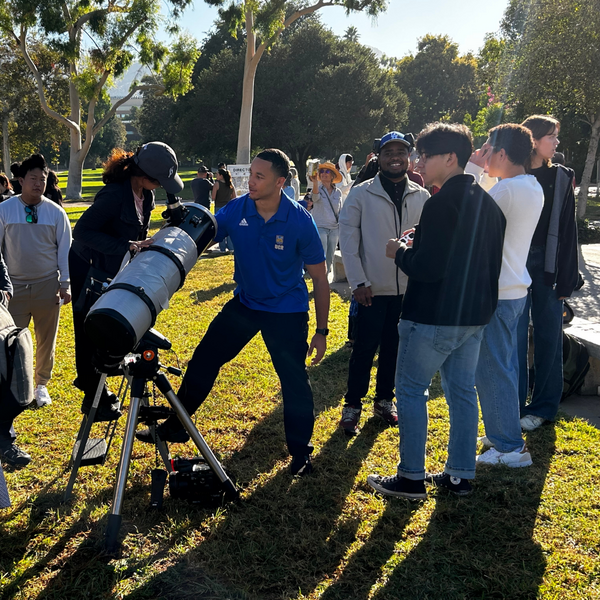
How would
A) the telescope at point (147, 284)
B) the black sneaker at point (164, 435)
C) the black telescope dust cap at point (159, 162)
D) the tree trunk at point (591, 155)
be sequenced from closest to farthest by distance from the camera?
the telescope at point (147, 284), the black telescope dust cap at point (159, 162), the black sneaker at point (164, 435), the tree trunk at point (591, 155)

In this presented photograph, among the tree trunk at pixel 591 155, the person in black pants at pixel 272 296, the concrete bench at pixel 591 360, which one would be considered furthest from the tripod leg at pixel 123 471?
the tree trunk at pixel 591 155

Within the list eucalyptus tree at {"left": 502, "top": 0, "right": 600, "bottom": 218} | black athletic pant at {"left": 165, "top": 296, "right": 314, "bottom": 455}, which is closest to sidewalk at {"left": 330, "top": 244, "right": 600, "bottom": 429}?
black athletic pant at {"left": 165, "top": 296, "right": 314, "bottom": 455}

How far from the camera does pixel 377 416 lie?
4742mm

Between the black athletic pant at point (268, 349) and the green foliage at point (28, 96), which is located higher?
the green foliage at point (28, 96)

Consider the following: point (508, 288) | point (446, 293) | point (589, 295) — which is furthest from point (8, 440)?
point (589, 295)

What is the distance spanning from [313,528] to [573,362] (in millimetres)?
3012

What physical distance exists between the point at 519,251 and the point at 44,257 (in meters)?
3.79

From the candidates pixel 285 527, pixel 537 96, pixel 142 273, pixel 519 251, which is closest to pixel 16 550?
pixel 285 527

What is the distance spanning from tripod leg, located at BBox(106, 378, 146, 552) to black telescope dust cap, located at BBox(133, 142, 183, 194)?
111 cm

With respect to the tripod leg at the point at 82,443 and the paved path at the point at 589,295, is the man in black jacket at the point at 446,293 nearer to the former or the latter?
the tripod leg at the point at 82,443

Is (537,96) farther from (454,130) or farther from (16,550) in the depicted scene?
(16,550)

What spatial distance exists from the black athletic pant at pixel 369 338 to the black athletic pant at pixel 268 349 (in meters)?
0.83

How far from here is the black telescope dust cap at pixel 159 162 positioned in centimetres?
317

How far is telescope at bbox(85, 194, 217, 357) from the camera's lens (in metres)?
2.56
